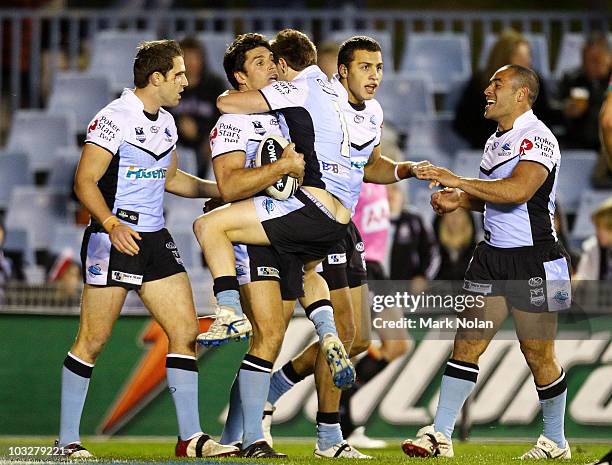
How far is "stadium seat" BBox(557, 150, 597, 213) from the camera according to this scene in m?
12.6

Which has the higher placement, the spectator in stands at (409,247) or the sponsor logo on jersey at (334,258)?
the sponsor logo on jersey at (334,258)

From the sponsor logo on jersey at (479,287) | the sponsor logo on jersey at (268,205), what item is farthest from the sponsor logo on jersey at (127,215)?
the sponsor logo on jersey at (479,287)

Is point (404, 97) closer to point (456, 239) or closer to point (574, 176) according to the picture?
point (574, 176)

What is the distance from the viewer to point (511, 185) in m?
7.68

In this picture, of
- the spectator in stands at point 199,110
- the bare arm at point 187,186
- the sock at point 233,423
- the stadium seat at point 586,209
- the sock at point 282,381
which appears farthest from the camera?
Answer: the spectator in stands at point 199,110

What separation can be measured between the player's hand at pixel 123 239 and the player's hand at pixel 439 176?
1.73 meters

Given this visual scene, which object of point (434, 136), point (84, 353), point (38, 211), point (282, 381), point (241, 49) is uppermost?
point (241, 49)

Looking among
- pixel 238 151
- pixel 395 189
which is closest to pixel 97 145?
pixel 238 151

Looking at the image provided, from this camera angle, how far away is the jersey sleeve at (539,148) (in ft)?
25.4

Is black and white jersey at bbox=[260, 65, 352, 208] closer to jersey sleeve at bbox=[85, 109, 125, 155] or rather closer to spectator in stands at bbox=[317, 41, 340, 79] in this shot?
jersey sleeve at bbox=[85, 109, 125, 155]

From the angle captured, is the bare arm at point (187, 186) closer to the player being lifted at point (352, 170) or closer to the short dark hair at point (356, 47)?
the player being lifted at point (352, 170)

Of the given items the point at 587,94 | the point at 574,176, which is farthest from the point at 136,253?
the point at 587,94

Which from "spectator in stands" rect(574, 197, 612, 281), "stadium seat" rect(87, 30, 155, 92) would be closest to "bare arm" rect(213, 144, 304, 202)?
"spectator in stands" rect(574, 197, 612, 281)

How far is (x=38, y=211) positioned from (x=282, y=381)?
5.00 m
